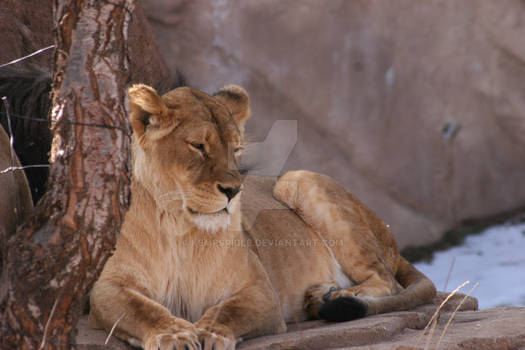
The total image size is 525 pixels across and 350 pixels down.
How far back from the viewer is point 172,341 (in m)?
2.49

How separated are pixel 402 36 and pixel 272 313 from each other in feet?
17.1

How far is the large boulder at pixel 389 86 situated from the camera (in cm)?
717

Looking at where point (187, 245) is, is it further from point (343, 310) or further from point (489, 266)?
point (489, 266)

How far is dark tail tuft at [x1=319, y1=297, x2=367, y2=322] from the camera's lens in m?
3.40

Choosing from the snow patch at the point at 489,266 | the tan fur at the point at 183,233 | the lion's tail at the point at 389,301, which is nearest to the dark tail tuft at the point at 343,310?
the lion's tail at the point at 389,301

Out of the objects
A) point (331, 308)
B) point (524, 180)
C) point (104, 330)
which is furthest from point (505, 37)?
point (104, 330)

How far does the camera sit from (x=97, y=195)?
7.09 ft

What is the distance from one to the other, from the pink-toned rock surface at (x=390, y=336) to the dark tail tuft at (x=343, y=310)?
75 mm

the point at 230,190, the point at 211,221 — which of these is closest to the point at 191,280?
the point at 211,221

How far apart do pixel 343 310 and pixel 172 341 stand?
1145mm

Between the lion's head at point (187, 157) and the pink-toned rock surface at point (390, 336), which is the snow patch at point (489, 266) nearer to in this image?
the pink-toned rock surface at point (390, 336)

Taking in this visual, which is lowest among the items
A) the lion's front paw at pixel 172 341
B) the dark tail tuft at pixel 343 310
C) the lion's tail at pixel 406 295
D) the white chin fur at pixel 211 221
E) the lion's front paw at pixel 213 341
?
the lion's tail at pixel 406 295

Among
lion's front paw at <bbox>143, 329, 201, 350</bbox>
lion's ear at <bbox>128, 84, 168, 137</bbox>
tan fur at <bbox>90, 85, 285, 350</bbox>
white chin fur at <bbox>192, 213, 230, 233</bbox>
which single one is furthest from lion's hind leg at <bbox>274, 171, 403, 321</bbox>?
lion's ear at <bbox>128, 84, 168, 137</bbox>

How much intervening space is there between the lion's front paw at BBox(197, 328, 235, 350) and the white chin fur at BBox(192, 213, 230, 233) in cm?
45
